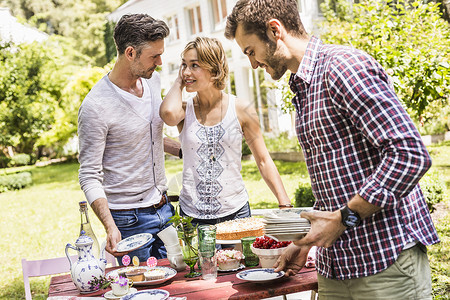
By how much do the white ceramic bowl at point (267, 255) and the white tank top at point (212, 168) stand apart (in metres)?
0.57

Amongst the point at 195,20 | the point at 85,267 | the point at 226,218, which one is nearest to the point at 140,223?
the point at 226,218

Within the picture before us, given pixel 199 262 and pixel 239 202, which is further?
pixel 239 202

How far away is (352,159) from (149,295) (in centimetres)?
106

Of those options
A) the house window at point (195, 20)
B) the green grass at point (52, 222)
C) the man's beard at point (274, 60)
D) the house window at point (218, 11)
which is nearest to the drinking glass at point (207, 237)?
the man's beard at point (274, 60)

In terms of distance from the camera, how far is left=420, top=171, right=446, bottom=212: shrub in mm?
6211

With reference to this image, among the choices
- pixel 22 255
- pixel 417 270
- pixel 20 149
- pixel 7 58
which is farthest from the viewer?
pixel 20 149

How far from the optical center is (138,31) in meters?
2.67

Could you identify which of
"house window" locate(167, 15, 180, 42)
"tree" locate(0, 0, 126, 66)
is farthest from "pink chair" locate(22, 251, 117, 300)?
"tree" locate(0, 0, 126, 66)

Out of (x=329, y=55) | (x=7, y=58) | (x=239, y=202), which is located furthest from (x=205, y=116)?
(x=7, y=58)

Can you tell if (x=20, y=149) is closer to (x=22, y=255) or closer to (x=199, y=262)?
(x=22, y=255)

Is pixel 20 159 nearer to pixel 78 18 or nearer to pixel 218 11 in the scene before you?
pixel 218 11

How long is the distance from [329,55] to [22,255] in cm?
626

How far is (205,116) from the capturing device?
2838 mm

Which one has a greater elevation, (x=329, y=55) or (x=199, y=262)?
(x=329, y=55)
